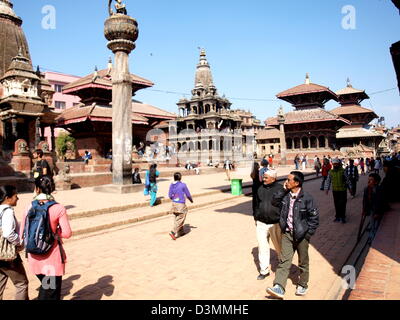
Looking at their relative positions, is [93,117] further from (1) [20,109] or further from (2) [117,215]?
(2) [117,215]

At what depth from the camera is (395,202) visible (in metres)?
10.3

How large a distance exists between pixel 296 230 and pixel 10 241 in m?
3.17

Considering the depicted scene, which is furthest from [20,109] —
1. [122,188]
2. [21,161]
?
[122,188]

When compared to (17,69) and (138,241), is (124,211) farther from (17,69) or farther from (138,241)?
(17,69)

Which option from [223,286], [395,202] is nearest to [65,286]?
[223,286]

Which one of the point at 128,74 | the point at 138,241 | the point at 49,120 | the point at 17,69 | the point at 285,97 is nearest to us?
the point at 138,241

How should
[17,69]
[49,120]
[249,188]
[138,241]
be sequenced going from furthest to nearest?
[49,120] < [17,69] < [249,188] < [138,241]

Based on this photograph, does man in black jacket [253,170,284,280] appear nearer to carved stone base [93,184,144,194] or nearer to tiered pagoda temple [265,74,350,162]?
carved stone base [93,184,144,194]

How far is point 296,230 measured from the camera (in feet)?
12.3

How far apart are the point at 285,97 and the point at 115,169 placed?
34.1 m

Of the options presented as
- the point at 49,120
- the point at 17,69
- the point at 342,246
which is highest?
the point at 17,69

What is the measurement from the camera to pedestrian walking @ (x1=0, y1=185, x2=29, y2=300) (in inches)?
117

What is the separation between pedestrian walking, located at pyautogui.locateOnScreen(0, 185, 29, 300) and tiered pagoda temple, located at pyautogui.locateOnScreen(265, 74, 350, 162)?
35.6 m

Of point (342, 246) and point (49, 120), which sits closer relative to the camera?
point (342, 246)
